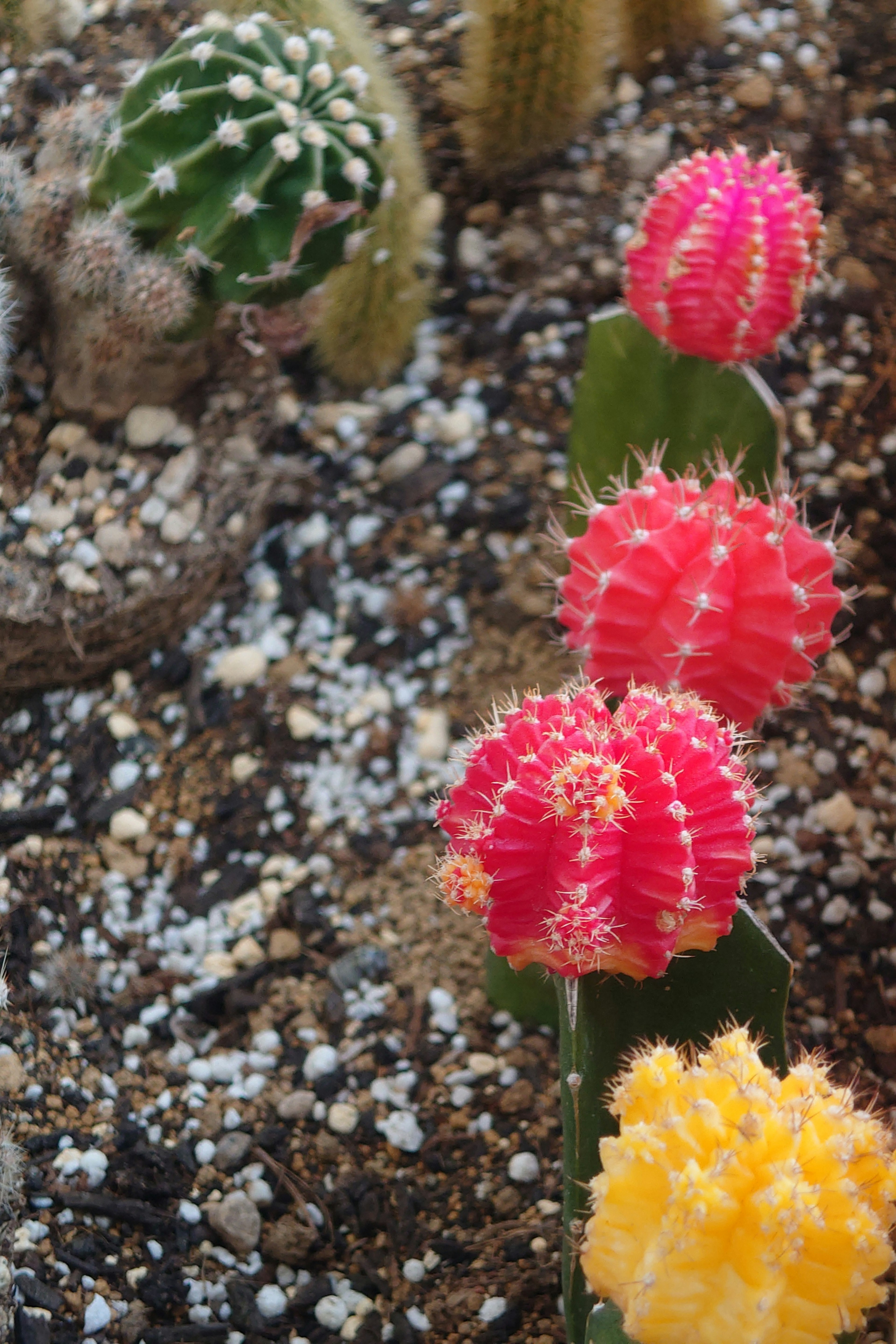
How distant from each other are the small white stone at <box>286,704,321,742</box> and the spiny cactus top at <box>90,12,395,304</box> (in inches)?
24.7

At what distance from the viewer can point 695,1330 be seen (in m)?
0.87

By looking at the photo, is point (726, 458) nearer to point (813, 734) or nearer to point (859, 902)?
point (813, 734)

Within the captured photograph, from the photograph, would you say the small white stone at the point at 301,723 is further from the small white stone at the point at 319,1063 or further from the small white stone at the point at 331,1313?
the small white stone at the point at 331,1313

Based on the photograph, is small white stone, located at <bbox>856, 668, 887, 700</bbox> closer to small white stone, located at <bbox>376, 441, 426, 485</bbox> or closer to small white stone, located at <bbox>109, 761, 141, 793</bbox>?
small white stone, located at <bbox>376, 441, 426, 485</bbox>

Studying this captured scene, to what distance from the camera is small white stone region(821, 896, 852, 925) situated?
5.45ft

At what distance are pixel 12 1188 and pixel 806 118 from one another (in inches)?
89.0

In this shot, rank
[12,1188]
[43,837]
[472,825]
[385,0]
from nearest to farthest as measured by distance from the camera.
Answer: [472,825] < [12,1188] < [43,837] < [385,0]

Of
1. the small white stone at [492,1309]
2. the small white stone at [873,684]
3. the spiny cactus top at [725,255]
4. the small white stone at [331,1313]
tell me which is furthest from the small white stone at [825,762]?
the small white stone at [331,1313]

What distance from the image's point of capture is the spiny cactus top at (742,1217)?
2.77 ft

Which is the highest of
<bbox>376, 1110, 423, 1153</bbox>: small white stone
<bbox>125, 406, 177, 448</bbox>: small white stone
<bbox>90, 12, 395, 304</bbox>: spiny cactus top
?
<bbox>90, 12, 395, 304</bbox>: spiny cactus top

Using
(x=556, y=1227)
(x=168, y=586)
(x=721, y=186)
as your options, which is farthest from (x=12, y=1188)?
(x=721, y=186)

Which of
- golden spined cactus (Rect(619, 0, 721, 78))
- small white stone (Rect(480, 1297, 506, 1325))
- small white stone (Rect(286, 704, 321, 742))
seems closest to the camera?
small white stone (Rect(480, 1297, 506, 1325))

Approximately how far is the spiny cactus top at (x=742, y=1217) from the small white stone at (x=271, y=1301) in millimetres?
598

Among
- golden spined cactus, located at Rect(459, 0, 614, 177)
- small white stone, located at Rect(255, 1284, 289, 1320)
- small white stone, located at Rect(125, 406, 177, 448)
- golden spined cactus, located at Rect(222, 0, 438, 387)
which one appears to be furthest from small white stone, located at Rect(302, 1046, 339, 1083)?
golden spined cactus, located at Rect(459, 0, 614, 177)
